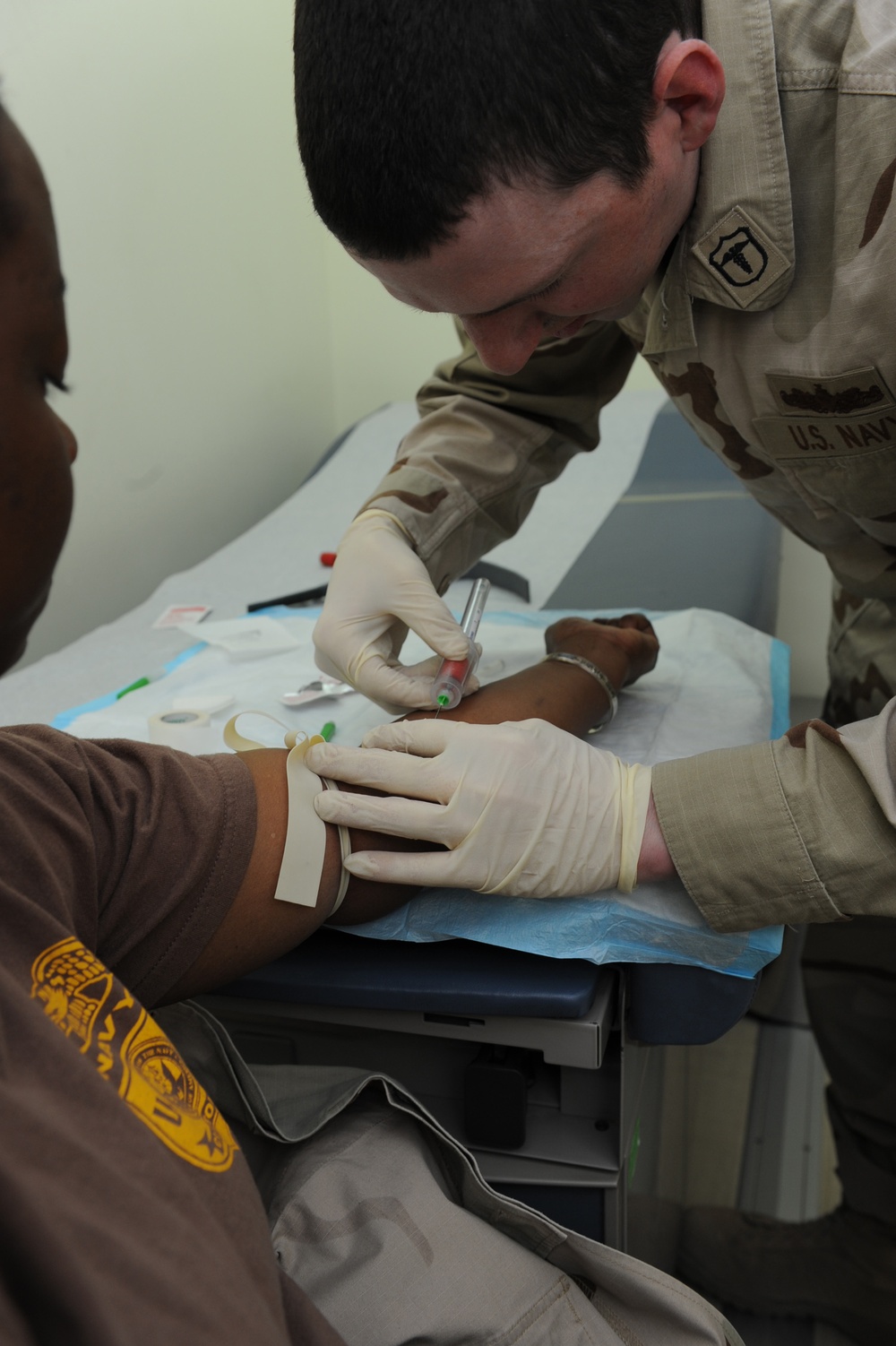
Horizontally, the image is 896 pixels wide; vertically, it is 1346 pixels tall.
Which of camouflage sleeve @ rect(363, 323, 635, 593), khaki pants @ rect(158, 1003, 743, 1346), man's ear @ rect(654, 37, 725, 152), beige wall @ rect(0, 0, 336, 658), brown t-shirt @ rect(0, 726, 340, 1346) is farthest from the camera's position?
beige wall @ rect(0, 0, 336, 658)

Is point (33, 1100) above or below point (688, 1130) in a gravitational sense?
above

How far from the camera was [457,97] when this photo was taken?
860 millimetres

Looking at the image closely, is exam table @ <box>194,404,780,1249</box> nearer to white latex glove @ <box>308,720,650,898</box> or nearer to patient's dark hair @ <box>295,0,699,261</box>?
white latex glove @ <box>308,720,650,898</box>

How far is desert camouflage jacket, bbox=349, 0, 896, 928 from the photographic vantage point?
1.02 m

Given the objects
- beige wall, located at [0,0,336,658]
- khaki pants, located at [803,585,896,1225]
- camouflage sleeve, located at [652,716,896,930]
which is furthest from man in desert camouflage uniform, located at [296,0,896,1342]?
beige wall, located at [0,0,336,658]

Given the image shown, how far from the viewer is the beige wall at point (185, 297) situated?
252cm

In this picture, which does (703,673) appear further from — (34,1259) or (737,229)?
(34,1259)

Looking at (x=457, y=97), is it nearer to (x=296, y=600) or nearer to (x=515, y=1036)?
(x=515, y=1036)

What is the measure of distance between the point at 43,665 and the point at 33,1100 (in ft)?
4.56

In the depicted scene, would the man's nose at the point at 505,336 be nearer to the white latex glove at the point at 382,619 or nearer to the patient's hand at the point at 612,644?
the white latex glove at the point at 382,619

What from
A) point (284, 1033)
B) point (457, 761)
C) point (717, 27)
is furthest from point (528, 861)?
point (717, 27)

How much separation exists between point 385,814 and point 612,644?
1.78ft

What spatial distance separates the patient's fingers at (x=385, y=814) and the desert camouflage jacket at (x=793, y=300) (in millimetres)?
231

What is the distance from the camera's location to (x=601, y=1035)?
3.24ft
